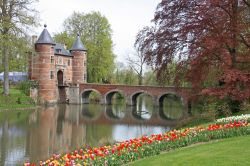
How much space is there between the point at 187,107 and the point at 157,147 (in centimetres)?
2551

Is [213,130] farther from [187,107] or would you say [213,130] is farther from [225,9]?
[187,107]

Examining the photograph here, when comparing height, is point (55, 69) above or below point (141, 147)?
above

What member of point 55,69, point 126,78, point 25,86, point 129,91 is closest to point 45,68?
point 55,69

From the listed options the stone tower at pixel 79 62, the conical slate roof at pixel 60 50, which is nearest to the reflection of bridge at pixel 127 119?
the conical slate roof at pixel 60 50

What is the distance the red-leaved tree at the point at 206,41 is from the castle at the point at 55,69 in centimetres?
1851

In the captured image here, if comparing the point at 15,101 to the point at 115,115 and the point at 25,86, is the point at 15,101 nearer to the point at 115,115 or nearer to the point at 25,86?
the point at 25,86

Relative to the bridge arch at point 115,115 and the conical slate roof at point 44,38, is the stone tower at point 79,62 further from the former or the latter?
the bridge arch at point 115,115

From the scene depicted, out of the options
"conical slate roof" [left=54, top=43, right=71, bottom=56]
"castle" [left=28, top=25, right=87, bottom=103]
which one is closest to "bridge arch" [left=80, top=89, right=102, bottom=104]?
"castle" [left=28, top=25, right=87, bottom=103]

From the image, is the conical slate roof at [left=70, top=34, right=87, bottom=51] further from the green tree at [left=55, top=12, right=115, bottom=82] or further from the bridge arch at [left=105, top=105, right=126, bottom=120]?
the bridge arch at [left=105, top=105, right=126, bottom=120]

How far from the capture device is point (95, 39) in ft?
138

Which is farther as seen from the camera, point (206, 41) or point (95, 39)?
point (95, 39)

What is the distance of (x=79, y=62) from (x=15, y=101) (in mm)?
12354

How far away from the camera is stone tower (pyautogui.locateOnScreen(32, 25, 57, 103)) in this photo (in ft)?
112

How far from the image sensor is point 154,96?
115ft
